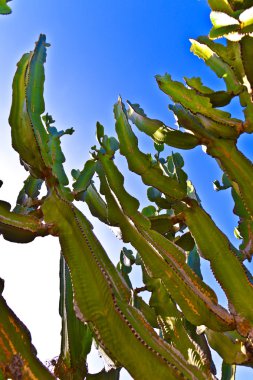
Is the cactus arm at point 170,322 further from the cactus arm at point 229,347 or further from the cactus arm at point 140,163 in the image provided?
the cactus arm at point 140,163

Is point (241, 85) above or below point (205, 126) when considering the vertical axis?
above

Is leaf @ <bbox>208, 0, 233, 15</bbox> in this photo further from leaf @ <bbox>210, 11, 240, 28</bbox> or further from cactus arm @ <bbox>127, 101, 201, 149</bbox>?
cactus arm @ <bbox>127, 101, 201, 149</bbox>

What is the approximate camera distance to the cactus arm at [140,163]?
2.81m

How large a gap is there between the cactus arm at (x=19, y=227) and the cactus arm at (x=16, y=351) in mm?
268

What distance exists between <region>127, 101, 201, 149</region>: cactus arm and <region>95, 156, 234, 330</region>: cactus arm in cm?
48

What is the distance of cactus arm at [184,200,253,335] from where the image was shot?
7.66ft

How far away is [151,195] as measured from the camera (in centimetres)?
332

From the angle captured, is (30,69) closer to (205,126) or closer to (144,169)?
(144,169)

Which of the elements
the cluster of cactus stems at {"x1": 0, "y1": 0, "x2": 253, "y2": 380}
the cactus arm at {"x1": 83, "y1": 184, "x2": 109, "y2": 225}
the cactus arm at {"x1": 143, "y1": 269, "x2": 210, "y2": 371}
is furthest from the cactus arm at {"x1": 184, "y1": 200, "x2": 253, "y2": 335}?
the cactus arm at {"x1": 83, "y1": 184, "x2": 109, "y2": 225}

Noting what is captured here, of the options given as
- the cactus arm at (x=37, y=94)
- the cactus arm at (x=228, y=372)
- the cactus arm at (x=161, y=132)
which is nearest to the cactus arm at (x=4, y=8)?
the cactus arm at (x=37, y=94)

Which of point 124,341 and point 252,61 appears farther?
point 252,61

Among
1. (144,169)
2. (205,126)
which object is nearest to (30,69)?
(144,169)

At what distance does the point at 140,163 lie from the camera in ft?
9.27

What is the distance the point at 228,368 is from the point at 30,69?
5.50ft
